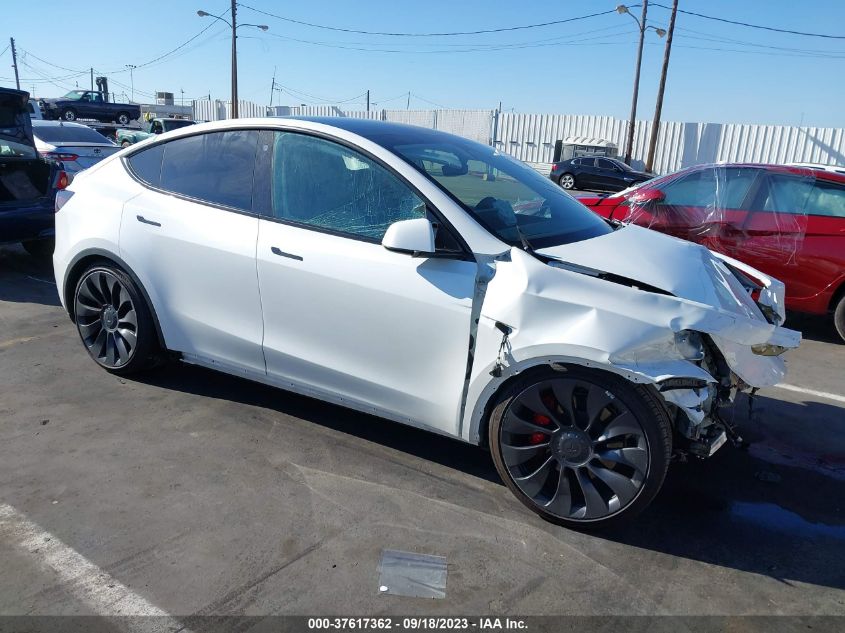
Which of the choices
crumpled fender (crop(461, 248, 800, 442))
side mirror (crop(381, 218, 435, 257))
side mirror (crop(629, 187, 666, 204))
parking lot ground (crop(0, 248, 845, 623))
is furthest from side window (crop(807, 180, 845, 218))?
side mirror (crop(381, 218, 435, 257))

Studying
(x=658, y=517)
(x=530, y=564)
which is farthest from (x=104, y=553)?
(x=658, y=517)

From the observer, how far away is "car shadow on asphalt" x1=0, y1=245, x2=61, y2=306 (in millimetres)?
6539

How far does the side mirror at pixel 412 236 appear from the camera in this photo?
9.70 ft

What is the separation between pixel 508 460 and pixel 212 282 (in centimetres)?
191

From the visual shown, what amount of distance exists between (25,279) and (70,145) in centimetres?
420

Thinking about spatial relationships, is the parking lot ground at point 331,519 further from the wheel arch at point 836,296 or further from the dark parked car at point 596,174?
the dark parked car at point 596,174

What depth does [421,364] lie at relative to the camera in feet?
10.3

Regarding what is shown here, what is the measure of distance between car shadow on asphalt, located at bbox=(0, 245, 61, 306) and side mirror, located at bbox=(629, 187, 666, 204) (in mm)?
5748

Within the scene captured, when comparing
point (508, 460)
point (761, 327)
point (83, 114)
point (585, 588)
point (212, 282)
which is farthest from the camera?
point (83, 114)

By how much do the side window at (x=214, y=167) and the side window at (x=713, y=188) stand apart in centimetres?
446

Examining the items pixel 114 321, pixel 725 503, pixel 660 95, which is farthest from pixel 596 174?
pixel 725 503

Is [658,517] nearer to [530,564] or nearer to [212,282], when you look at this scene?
[530,564]

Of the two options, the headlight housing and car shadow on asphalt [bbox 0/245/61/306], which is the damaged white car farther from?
car shadow on asphalt [bbox 0/245/61/306]

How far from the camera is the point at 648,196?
6.60m
